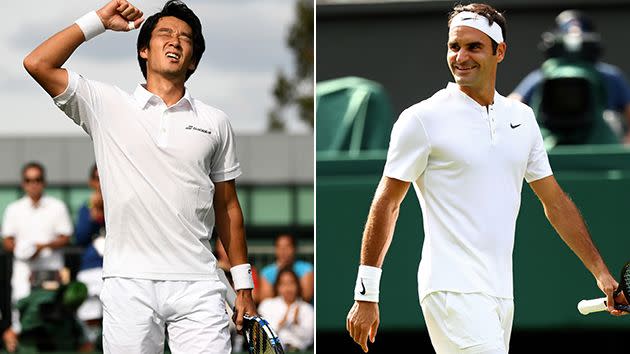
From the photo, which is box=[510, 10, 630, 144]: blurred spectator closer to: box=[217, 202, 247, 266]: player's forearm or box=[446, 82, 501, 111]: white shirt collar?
box=[446, 82, 501, 111]: white shirt collar

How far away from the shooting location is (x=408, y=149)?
563 centimetres

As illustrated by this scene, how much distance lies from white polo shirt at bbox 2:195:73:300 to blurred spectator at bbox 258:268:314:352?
6.65 feet

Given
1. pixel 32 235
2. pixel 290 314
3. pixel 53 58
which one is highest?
pixel 53 58

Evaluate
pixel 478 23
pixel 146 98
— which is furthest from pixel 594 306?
pixel 146 98

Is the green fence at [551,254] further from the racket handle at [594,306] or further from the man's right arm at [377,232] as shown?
the man's right arm at [377,232]

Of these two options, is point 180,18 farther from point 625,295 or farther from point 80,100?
point 625,295

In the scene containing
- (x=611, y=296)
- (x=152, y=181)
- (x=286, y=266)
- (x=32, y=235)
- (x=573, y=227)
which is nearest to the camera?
(x=152, y=181)

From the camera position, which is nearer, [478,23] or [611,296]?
[478,23]

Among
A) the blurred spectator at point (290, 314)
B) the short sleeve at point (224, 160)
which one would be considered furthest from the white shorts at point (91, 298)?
the short sleeve at point (224, 160)

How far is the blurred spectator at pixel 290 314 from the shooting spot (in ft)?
37.5

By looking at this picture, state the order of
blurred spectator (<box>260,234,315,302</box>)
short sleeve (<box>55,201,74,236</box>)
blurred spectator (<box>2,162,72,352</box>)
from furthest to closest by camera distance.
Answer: short sleeve (<box>55,201,74,236</box>) < blurred spectator (<box>2,162,72,352</box>) < blurred spectator (<box>260,234,315,302</box>)

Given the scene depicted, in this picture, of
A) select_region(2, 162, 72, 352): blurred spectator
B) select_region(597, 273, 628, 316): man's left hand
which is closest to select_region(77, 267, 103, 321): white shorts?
select_region(2, 162, 72, 352): blurred spectator

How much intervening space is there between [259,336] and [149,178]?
78 centimetres

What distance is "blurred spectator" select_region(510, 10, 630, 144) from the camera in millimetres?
10336
